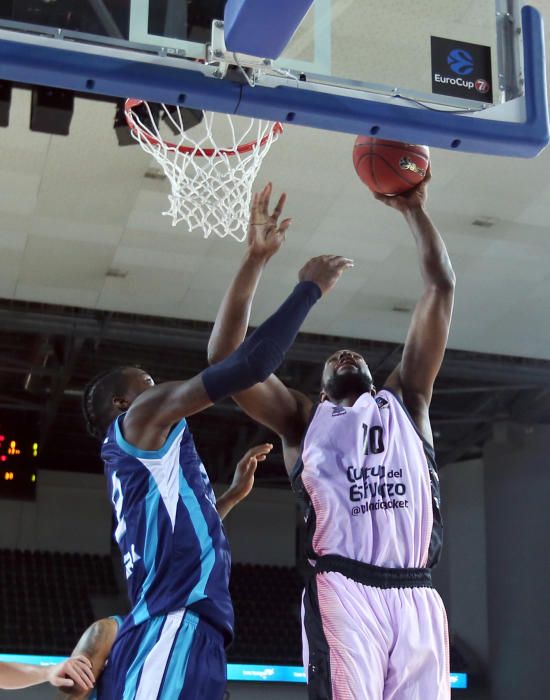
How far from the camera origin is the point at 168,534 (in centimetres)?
307

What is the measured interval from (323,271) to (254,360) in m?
0.43

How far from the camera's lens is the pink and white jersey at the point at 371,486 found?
3293mm

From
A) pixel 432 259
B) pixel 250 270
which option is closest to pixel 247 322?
pixel 250 270

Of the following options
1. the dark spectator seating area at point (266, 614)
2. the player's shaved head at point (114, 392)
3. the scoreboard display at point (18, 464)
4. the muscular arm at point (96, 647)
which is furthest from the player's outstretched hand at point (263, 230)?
the dark spectator seating area at point (266, 614)

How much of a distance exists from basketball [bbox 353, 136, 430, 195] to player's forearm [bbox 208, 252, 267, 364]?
0.75 meters

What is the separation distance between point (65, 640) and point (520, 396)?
736 centimetres

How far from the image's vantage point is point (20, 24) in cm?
313

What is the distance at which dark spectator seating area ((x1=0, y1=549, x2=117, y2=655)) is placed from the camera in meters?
14.7

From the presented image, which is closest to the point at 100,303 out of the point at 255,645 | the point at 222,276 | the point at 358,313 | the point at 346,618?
the point at 222,276

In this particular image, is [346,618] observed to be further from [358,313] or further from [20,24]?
[358,313]

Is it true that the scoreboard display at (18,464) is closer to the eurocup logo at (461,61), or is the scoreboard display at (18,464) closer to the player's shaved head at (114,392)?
the player's shaved head at (114,392)

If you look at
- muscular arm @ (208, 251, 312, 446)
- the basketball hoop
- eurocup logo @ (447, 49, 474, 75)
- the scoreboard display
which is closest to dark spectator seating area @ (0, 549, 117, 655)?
the scoreboard display

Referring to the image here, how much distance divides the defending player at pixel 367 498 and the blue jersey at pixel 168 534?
1.16 feet

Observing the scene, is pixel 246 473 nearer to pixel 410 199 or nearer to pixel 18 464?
pixel 410 199
